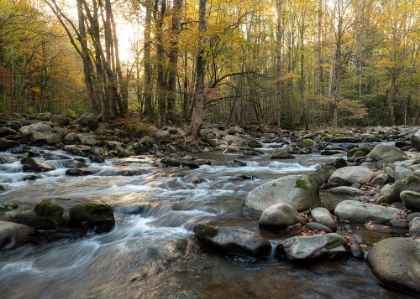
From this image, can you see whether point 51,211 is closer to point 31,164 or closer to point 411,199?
point 31,164

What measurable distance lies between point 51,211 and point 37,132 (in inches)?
359

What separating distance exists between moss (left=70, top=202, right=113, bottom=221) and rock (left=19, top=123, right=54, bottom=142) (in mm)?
8807

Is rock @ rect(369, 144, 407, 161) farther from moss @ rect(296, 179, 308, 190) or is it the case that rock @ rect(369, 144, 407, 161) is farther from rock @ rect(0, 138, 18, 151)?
rock @ rect(0, 138, 18, 151)

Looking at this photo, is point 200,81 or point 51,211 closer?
point 51,211

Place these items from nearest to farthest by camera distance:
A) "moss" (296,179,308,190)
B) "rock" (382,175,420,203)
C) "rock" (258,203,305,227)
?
1. "rock" (258,203,305,227)
2. "rock" (382,175,420,203)
3. "moss" (296,179,308,190)

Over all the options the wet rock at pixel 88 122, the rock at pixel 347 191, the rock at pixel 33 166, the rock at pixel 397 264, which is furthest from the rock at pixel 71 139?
the rock at pixel 397 264

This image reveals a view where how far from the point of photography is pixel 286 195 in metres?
5.18

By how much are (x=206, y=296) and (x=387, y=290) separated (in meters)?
1.83

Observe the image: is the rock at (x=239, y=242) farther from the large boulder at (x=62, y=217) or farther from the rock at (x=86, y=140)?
the rock at (x=86, y=140)

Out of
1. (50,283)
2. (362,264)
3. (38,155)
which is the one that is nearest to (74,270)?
(50,283)

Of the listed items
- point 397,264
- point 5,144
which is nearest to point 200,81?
point 5,144

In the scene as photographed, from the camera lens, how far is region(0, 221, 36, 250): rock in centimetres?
412

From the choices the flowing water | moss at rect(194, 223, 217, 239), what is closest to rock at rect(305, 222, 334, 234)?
the flowing water

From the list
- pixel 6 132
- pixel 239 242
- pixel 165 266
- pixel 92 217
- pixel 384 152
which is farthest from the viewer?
pixel 6 132
